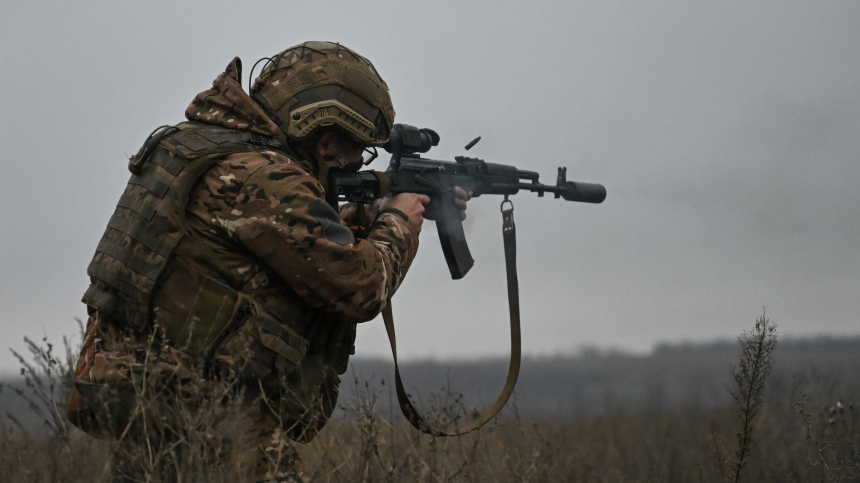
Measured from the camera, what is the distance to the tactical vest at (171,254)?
10.4ft

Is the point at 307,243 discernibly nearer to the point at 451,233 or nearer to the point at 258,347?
the point at 258,347

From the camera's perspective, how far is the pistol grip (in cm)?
473


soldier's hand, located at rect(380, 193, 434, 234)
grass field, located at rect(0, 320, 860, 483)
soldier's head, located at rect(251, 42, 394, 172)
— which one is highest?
soldier's head, located at rect(251, 42, 394, 172)

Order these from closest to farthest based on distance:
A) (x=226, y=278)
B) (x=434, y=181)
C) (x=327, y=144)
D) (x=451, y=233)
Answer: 1. (x=226, y=278)
2. (x=327, y=144)
3. (x=434, y=181)
4. (x=451, y=233)

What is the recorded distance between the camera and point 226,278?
3.24m

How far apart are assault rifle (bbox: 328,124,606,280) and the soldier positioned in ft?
1.79

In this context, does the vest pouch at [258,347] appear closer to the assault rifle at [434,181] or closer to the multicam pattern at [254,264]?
the multicam pattern at [254,264]

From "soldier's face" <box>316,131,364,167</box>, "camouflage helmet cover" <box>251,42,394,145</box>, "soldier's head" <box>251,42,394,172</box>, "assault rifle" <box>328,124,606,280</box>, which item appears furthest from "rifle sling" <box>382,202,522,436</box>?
"camouflage helmet cover" <box>251,42,394,145</box>

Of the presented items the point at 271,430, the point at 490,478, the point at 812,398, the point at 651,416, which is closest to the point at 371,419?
the point at 271,430

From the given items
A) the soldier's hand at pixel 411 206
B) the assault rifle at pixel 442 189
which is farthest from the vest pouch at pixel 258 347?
the soldier's hand at pixel 411 206

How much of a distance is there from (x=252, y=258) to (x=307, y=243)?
11.8 inches

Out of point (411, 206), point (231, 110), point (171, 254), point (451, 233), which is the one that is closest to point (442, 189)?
point (451, 233)

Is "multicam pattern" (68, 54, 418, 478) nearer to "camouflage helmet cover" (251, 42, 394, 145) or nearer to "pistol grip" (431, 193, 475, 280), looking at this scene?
"camouflage helmet cover" (251, 42, 394, 145)

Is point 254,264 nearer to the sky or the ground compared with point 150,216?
nearer to the ground
